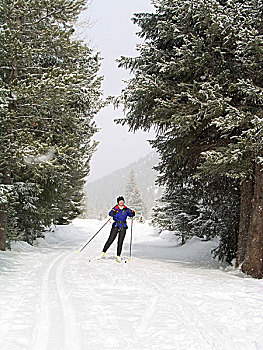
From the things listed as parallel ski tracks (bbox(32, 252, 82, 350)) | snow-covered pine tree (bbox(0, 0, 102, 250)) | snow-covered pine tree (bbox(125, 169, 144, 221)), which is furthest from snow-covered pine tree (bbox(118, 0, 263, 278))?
snow-covered pine tree (bbox(125, 169, 144, 221))

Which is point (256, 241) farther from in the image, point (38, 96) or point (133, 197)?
point (133, 197)

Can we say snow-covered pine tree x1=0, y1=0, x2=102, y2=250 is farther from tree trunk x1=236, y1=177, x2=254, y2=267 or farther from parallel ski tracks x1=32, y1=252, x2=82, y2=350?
tree trunk x1=236, y1=177, x2=254, y2=267

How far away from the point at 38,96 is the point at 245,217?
7.57 m

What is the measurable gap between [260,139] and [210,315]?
4.46 meters

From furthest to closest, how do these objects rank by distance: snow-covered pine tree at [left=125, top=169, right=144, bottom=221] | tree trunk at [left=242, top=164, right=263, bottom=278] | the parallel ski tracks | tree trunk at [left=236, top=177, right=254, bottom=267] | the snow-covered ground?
snow-covered pine tree at [left=125, top=169, right=144, bottom=221] < tree trunk at [left=236, top=177, right=254, bottom=267] < tree trunk at [left=242, top=164, right=263, bottom=278] < the snow-covered ground < the parallel ski tracks

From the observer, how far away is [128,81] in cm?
970

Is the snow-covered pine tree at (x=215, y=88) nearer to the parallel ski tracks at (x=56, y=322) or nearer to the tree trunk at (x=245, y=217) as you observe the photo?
the tree trunk at (x=245, y=217)

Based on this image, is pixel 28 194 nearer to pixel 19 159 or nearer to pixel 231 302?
pixel 19 159

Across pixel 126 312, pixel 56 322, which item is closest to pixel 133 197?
pixel 126 312

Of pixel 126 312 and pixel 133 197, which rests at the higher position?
pixel 133 197

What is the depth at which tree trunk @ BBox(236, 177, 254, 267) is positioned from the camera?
8.78 meters

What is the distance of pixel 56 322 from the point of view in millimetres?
3752

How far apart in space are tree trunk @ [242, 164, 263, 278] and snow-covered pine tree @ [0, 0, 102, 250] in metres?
5.79

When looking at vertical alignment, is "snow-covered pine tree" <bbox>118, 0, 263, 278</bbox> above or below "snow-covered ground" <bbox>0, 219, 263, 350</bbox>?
above
